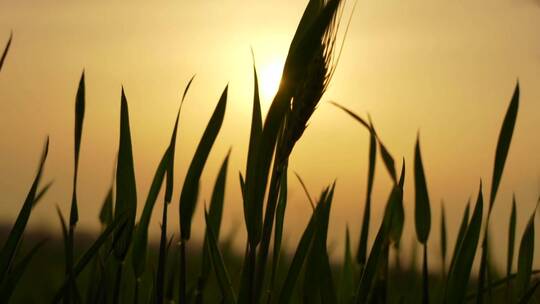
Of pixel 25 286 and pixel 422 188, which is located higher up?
pixel 422 188

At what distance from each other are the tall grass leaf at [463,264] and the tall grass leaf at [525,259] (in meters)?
0.14

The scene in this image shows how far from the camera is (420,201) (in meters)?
0.62

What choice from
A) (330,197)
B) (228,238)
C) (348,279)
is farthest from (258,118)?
(228,238)

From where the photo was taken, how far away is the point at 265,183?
0.43m

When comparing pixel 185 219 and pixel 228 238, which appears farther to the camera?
pixel 228 238

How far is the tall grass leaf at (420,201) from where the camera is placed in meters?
0.62

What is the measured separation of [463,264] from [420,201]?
0.24 feet

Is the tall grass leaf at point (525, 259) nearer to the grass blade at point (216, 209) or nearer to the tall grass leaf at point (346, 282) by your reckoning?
the tall grass leaf at point (346, 282)

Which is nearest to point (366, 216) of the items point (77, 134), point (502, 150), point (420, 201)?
point (420, 201)

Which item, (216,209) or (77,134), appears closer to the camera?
(77,134)

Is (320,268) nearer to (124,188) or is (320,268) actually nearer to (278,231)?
(278,231)

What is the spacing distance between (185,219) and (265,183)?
12cm

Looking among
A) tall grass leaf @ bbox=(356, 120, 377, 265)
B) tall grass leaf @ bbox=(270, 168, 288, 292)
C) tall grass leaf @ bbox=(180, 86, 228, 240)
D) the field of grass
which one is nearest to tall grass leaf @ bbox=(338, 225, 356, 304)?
the field of grass

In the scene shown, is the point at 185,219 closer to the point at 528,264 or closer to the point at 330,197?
the point at 330,197
